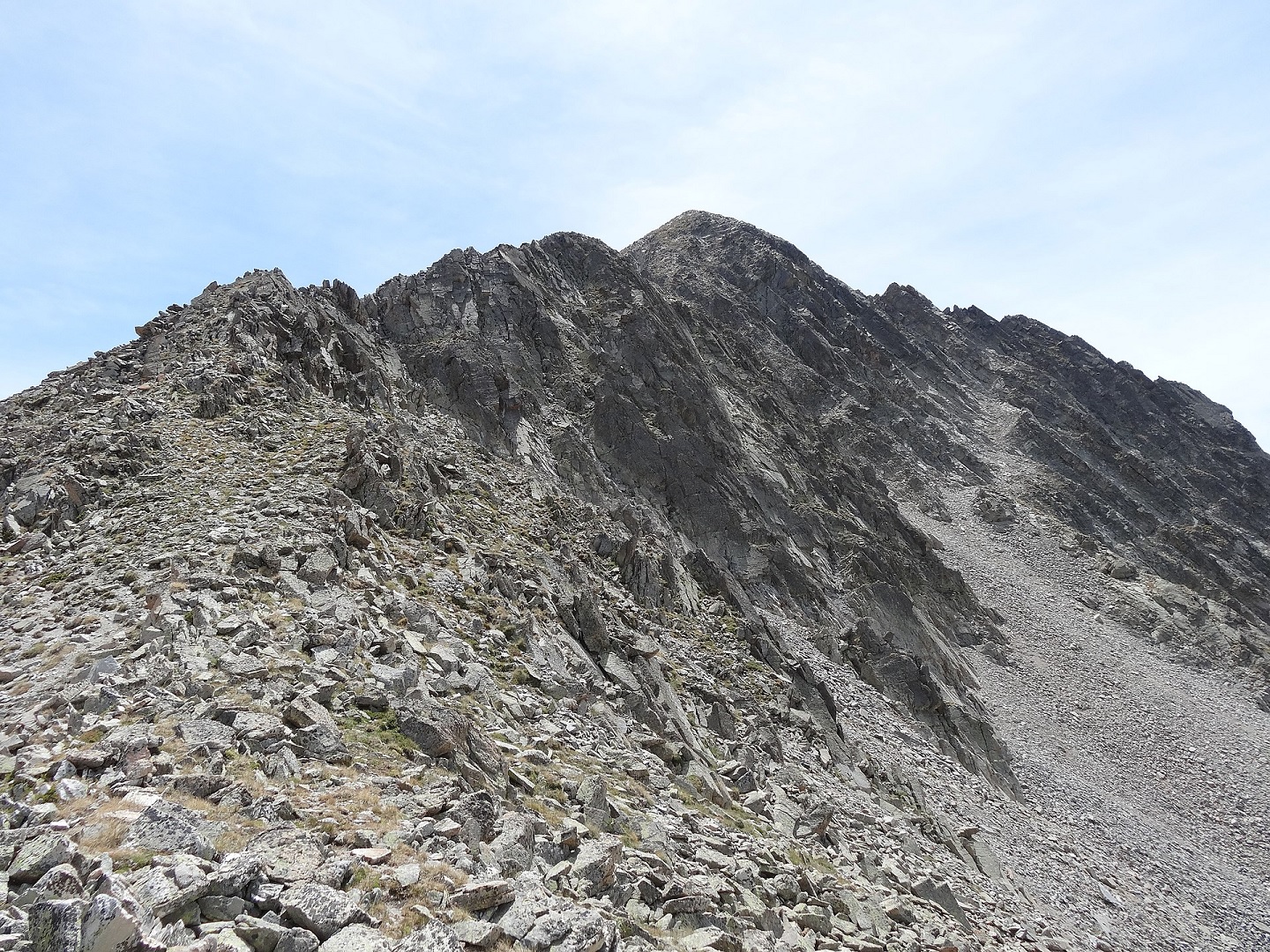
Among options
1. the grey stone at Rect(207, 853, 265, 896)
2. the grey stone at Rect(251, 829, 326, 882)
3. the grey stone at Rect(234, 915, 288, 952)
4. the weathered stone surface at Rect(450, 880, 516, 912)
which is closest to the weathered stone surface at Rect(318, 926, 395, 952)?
the grey stone at Rect(234, 915, 288, 952)

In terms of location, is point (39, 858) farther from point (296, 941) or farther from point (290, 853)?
point (296, 941)

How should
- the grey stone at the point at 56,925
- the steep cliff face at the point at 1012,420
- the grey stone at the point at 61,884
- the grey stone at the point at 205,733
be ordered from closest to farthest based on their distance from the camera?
the grey stone at the point at 56,925
the grey stone at the point at 61,884
the grey stone at the point at 205,733
the steep cliff face at the point at 1012,420

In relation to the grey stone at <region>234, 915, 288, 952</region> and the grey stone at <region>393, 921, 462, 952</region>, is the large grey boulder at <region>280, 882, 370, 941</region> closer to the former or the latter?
the grey stone at <region>234, 915, 288, 952</region>

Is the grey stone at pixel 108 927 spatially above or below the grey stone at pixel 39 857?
below

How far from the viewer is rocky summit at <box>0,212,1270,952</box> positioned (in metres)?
9.14

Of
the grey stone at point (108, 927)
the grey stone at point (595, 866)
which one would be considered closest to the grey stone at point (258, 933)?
the grey stone at point (108, 927)

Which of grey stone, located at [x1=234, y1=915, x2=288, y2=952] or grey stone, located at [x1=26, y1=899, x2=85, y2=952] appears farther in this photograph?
grey stone, located at [x1=234, y1=915, x2=288, y2=952]

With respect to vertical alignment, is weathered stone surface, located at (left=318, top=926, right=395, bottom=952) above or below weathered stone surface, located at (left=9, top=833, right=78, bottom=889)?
below

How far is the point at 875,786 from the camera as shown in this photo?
26906mm

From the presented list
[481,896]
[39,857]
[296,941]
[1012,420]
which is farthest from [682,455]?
[1012,420]

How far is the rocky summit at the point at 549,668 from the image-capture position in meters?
9.14

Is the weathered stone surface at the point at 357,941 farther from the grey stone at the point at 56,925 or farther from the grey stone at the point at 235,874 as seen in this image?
the grey stone at the point at 56,925

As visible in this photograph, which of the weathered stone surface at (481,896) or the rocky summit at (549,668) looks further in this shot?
the rocky summit at (549,668)

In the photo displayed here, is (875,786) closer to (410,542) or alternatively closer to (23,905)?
(410,542)
